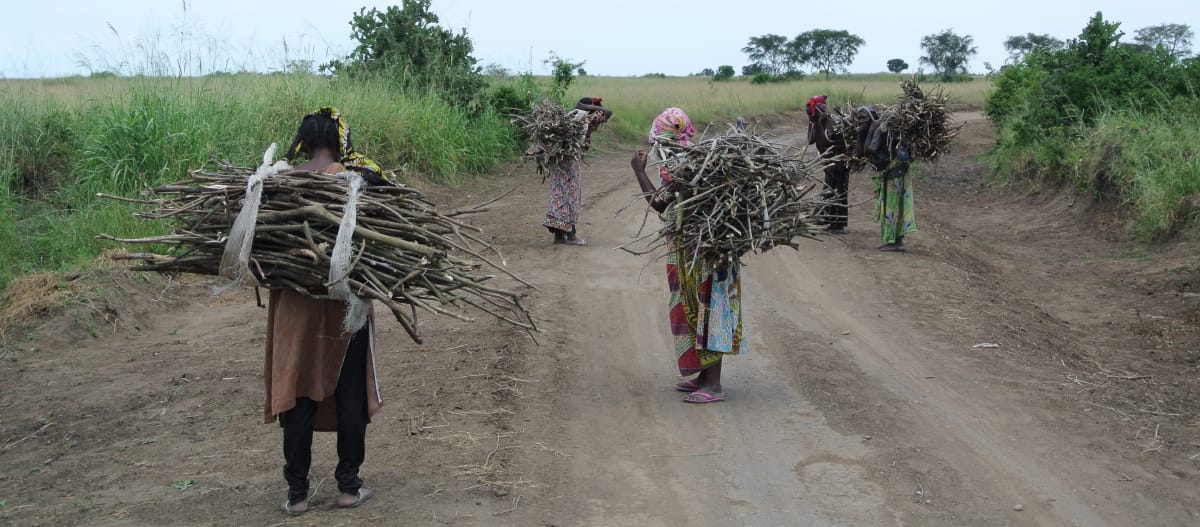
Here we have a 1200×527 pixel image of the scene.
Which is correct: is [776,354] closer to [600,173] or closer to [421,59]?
[600,173]

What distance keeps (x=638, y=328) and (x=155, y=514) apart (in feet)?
13.4

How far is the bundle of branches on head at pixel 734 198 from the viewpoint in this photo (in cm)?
536

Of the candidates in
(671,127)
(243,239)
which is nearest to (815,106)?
(671,127)

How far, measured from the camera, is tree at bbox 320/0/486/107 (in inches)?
687

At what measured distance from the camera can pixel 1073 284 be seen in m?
10.2

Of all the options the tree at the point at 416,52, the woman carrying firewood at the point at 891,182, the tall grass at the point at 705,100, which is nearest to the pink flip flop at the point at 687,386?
the woman carrying firewood at the point at 891,182

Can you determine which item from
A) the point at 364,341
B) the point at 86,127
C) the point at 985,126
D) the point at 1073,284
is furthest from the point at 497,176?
the point at 985,126

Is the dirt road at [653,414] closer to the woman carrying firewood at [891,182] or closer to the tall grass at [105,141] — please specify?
the woman carrying firewood at [891,182]

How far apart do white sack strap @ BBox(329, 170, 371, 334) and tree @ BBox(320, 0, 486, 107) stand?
1370 cm

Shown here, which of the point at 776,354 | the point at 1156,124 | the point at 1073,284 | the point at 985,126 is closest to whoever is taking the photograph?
the point at 776,354

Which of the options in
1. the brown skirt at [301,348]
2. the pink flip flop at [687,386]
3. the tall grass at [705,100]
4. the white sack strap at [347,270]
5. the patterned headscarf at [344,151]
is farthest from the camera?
the tall grass at [705,100]

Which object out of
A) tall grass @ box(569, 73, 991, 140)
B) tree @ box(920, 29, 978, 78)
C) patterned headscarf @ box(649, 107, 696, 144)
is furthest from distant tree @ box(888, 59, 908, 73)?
patterned headscarf @ box(649, 107, 696, 144)

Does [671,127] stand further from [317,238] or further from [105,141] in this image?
[105,141]

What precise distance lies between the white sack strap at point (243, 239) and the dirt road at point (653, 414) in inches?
42.2
